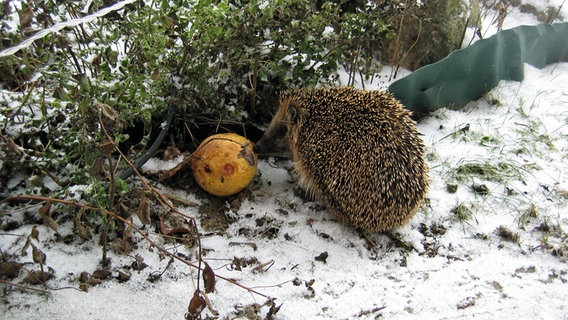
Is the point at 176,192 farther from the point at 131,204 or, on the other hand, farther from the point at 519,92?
the point at 519,92

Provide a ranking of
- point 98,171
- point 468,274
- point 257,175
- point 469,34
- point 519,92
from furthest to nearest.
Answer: point 469,34
point 519,92
point 257,175
point 468,274
point 98,171

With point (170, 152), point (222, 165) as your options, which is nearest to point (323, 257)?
point (222, 165)

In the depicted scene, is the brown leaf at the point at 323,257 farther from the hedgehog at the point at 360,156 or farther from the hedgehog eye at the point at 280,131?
the hedgehog eye at the point at 280,131

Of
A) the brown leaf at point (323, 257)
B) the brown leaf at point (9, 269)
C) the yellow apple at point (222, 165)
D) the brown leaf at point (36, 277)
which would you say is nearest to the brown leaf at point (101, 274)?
the brown leaf at point (36, 277)

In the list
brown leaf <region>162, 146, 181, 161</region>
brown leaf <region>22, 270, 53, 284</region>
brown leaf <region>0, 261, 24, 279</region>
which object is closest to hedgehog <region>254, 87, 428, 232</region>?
brown leaf <region>162, 146, 181, 161</region>

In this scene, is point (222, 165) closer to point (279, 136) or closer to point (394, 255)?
point (279, 136)

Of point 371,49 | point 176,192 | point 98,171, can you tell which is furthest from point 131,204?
point 371,49
